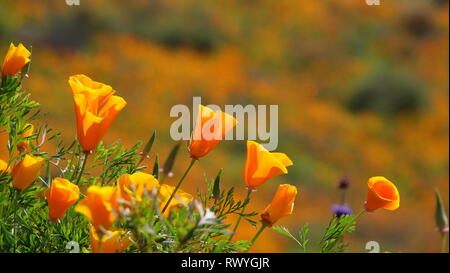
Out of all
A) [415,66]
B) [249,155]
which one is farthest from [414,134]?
[249,155]

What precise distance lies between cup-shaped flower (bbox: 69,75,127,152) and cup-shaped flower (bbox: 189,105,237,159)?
108 millimetres

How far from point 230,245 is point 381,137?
884 centimetres

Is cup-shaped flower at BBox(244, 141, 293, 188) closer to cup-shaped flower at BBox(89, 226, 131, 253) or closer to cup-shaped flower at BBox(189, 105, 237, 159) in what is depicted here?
cup-shaped flower at BBox(189, 105, 237, 159)

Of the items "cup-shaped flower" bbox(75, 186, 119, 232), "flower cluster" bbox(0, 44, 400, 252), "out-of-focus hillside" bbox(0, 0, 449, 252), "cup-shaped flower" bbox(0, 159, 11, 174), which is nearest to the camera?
"cup-shaped flower" bbox(75, 186, 119, 232)

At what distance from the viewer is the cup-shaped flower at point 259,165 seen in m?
1.04

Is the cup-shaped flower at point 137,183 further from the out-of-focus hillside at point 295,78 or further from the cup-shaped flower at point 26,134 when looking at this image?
the out-of-focus hillside at point 295,78

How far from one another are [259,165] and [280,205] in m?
0.06

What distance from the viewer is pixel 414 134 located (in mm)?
10078

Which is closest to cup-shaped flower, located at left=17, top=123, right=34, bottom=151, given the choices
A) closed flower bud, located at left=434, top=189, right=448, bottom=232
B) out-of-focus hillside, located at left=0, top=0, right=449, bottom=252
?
closed flower bud, located at left=434, top=189, right=448, bottom=232

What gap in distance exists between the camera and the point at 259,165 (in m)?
1.06

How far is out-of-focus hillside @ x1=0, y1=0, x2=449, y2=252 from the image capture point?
772 centimetres

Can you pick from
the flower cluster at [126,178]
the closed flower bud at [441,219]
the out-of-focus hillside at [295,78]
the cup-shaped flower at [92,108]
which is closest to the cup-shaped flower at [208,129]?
the flower cluster at [126,178]

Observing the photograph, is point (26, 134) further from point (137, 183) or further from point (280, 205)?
point (280, 205)
